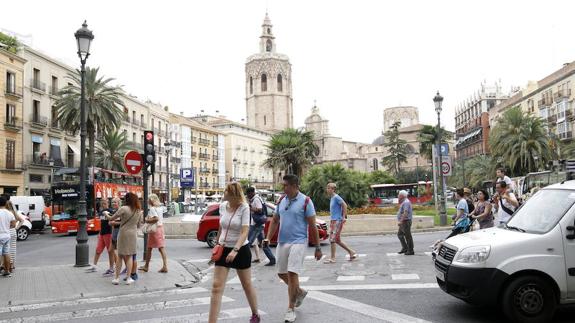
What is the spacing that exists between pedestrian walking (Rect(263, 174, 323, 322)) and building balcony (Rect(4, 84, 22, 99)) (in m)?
40.5

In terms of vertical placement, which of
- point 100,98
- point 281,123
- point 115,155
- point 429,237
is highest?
point 281,123

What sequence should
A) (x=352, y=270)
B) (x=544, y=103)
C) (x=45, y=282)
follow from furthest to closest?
(x=544, y=103), (x=352, y=270), (x=45, y=282)

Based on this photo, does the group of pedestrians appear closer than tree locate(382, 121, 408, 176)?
Yes

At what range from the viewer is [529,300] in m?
6.38

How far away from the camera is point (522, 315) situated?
6.35 metres

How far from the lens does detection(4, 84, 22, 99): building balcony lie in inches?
1625

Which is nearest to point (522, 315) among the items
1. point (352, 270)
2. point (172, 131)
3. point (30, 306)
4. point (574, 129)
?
point (352, 270)

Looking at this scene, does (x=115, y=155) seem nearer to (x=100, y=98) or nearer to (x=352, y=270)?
(x=100, y=98)

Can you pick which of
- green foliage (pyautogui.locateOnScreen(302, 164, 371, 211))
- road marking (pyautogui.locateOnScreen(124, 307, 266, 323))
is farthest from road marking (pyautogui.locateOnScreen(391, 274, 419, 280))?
green foliage (pyautogui.locateOnScreen(302, 164, 371, 211))

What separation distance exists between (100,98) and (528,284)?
128 ft

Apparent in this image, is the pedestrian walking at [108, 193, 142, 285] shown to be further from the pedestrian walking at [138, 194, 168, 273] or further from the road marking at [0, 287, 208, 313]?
the pedestrian walking at [138, 194, 168, 273]

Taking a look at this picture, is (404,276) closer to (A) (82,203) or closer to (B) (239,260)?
(B) (239,260)

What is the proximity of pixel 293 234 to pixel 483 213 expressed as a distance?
20.9 feet

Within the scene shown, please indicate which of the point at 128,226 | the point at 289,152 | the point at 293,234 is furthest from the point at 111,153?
the point at 293,234
